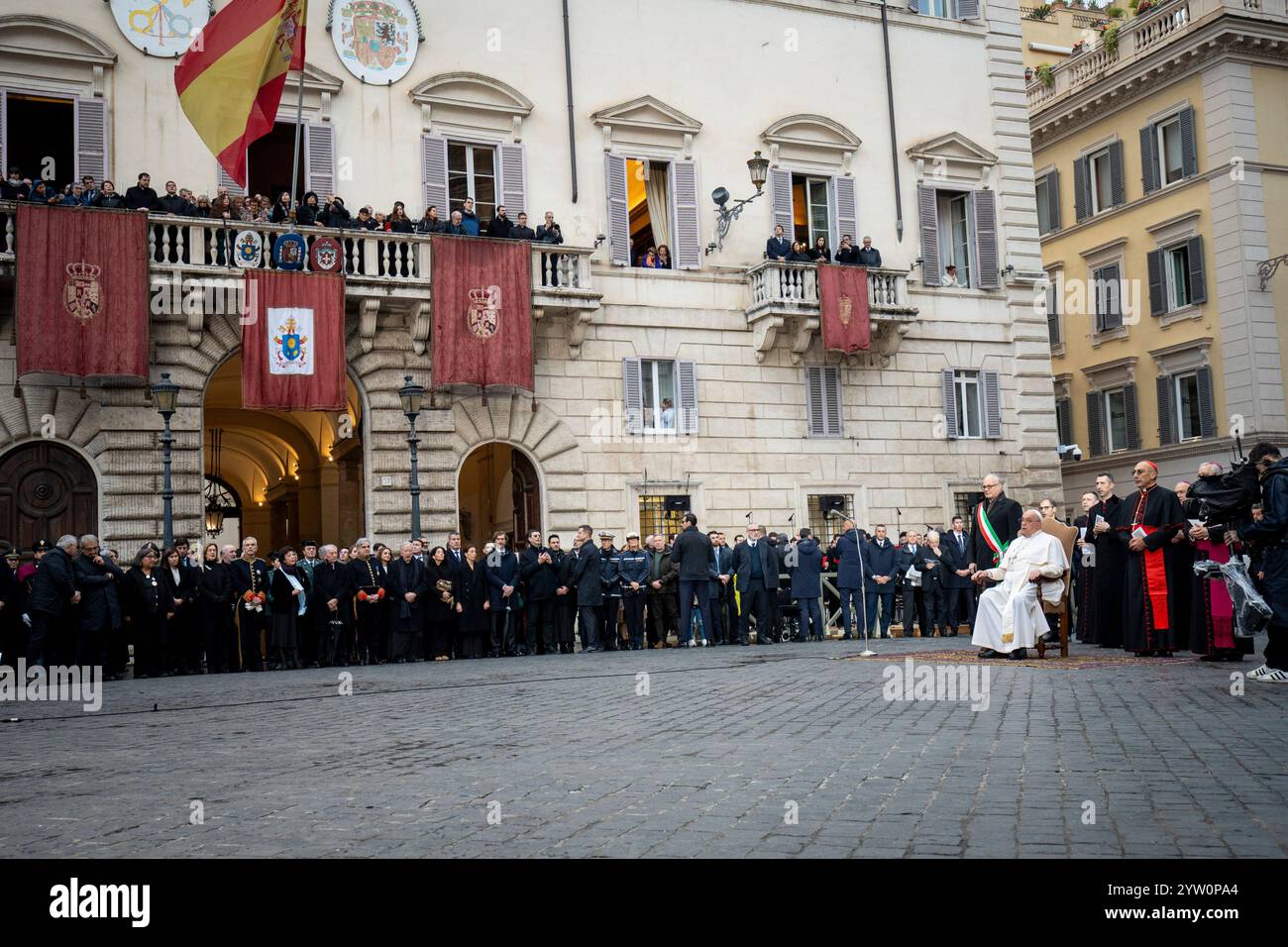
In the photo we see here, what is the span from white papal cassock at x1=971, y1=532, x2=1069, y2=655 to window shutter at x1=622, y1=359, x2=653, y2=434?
1222 centimetres

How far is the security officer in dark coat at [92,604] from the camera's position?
17078 millimetres

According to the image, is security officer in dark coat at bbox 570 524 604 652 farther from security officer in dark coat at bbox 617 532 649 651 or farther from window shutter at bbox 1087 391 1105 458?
window shutter at bbox 1087 391 1105 458

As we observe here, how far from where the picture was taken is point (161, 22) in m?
24.1

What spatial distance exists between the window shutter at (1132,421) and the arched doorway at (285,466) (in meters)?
22.9

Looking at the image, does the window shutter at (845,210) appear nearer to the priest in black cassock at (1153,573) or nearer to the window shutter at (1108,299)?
the window shutter at (1108,299)

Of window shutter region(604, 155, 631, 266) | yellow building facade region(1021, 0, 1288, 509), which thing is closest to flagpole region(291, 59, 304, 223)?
window shutter region(604, 155, 631, 266)

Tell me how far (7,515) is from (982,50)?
23.4 metres

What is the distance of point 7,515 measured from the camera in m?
22.3

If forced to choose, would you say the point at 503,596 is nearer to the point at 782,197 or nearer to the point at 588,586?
the point at 588,586

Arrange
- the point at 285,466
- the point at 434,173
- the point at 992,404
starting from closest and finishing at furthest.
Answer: the point at 434,173, the point at 992,404, the point at 285,466

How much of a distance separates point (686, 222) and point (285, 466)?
44.7 feet

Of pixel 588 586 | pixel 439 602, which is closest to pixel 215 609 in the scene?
pixel 439 602
